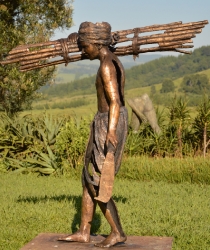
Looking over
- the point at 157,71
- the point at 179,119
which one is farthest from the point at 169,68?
the point at 179,119

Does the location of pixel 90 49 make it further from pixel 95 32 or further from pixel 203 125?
pixel 203 125

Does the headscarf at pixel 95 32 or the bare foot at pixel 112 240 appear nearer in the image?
the headscarf at pixel 95 32

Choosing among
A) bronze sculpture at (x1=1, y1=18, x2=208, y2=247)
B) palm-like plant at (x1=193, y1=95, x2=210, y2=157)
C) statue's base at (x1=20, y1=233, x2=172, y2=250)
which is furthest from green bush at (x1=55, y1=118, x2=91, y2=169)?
bronze sculpture at (x1=1, y1=18, x2=208, y2=247)

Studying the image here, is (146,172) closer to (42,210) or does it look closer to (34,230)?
(42,210)

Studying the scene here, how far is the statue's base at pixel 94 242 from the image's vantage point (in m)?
6.10

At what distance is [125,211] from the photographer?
28.2 ft

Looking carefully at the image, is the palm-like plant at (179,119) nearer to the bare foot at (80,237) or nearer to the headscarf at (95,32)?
the bare foot at (80,237)

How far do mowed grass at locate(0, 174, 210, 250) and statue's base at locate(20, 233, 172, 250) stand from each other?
617 millimetres

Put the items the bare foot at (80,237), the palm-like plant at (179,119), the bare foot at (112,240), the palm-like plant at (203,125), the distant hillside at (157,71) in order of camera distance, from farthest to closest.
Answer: the distant hillside at (157,71)
the palm-like plant at (179,119)
the palm-like plant at (203,125)
the bare foot at (80,237)
the bare foot at (112,240)

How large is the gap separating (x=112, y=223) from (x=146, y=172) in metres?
5.90

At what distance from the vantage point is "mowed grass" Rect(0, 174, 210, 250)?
7.49 meters

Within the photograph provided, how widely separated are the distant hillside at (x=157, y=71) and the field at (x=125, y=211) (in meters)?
61.6

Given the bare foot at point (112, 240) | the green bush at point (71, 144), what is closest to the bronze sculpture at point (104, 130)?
the bare foot at point (112, 240)

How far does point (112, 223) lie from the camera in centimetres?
607
